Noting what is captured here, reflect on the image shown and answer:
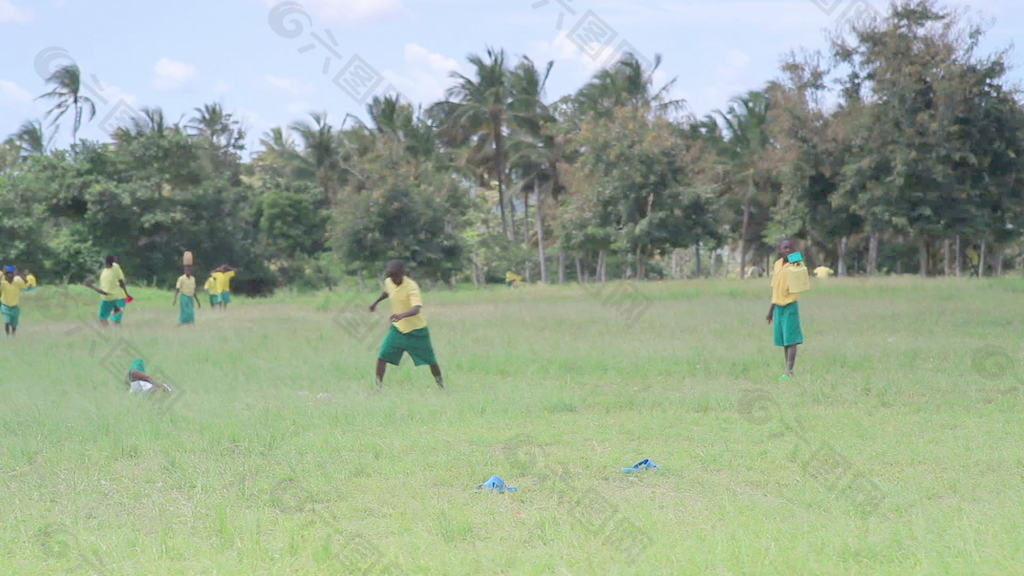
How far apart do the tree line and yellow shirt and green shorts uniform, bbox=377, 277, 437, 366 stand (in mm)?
26870

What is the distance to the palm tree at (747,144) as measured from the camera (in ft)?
158

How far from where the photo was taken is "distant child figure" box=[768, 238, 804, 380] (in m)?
12.5

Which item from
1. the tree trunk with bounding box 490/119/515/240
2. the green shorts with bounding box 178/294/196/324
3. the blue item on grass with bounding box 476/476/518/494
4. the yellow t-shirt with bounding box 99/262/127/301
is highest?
the tree trunk with bounding box 490/119/515/240

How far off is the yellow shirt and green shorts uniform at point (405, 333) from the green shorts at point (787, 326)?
14.5ft

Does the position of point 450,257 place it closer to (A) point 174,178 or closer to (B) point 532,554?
(A) point 174,178

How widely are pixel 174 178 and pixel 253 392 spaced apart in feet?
112

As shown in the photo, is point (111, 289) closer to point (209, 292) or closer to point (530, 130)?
point (209, 292)

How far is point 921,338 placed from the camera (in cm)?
1645

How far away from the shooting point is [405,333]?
1179cm

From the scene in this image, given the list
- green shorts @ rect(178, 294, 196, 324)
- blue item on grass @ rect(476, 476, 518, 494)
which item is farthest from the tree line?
blue item on grass @ rect(476, 476, 518, 494)

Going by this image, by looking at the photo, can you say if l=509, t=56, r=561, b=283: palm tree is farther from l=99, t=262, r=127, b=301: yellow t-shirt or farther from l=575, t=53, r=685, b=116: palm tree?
l=99, t=262, r=127, b=301: yellow t-shirt

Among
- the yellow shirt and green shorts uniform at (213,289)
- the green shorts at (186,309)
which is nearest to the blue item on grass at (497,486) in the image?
the green shorts at (186,309)

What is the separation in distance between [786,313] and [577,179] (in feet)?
102

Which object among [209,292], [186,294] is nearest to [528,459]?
[186,294]
